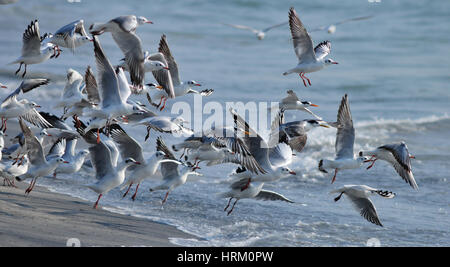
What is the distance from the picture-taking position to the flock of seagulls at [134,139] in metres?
7.61

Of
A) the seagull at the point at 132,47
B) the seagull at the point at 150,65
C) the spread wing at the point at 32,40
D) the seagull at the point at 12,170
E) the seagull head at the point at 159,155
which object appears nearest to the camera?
the seagull head at the point at 159,155

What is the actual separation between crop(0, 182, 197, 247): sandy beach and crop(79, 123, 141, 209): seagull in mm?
405

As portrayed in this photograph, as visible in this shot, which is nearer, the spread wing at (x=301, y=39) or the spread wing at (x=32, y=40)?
the spread wing at (x=32, y=40)

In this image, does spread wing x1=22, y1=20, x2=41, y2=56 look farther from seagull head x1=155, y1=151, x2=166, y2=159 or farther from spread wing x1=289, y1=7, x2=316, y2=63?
spread wing x1=289, y1=7, x2=316, y2=63

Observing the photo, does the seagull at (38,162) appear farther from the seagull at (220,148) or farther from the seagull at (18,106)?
the seagull at (220,148)

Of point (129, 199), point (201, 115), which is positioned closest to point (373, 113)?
point (201, 115)

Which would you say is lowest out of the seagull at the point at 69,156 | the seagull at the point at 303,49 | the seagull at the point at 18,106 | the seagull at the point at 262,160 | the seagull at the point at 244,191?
the seagull at the point at 69,156

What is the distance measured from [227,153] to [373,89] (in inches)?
458

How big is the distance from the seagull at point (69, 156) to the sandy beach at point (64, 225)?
1.24 feet

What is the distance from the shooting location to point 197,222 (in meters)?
8.12

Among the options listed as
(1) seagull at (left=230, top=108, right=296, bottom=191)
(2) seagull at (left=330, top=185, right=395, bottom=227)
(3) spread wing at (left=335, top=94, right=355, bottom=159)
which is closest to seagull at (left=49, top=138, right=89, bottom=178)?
(1) seagull at (left=230, top=108, right=296, bottom=191)

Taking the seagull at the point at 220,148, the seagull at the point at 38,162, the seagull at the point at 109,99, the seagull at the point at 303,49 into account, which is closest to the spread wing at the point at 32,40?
the seagull at the point at 38,162

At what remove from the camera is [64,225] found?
7.08 metres
